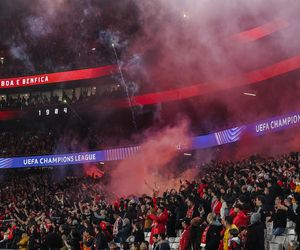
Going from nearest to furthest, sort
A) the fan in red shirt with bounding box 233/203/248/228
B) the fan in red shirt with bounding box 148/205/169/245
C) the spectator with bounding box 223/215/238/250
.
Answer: the spectator with bounding box 223/215/238/250
the fan in red shirt with bounding box 233/203/248/228
the fan in red shirt with bounding box 148/205/169/245

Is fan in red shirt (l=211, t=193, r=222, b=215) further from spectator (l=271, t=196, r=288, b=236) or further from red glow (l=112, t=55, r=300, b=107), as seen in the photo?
red glow (l=112, t=55, r=300, b=107)

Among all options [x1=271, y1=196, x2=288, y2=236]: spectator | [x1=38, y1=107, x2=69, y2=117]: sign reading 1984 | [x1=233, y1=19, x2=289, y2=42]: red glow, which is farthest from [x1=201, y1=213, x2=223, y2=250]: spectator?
[x1=38, y1=107, x2=69, y2=117]: sign reading 1984

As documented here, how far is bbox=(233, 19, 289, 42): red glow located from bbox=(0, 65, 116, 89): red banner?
13.9m

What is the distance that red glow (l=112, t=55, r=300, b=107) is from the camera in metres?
24.5

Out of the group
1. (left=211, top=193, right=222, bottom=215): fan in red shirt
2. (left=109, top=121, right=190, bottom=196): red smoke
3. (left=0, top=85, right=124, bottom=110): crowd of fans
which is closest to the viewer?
(left=211, top=193, right=222, bottom=215): fan in red shirt

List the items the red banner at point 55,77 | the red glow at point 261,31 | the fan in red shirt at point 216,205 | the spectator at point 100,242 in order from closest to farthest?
the fan in red shirt at point 216,205 → the spectator at point 100,242 → the red glow at point 261,31 → the red banner at point 55,77

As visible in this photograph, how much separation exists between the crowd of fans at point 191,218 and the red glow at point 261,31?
6.66 metres

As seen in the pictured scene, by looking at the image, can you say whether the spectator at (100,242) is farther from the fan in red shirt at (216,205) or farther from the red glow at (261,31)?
the red glow at (261,31)

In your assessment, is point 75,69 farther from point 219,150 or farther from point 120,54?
point 219,150

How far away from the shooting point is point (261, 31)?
24.9 meters

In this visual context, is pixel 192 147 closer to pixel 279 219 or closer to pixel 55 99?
pixel 55 99

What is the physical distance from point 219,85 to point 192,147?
11.6 feet

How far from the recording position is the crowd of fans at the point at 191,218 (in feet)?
33.9

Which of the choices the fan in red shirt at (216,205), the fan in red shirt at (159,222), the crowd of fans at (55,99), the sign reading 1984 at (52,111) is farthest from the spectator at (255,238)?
the sign reading 1984 at (52,111)
